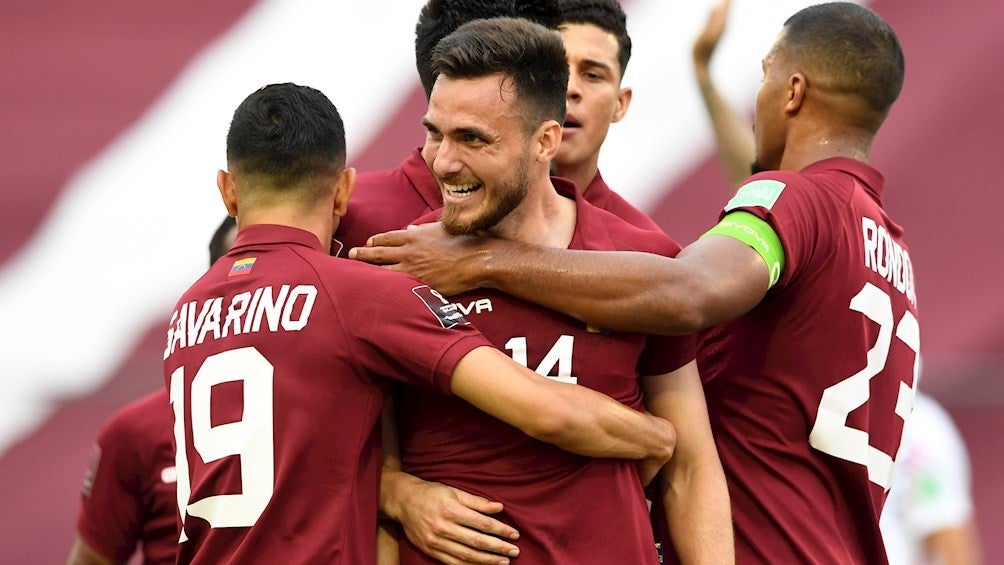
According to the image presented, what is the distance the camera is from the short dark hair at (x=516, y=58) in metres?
2.92

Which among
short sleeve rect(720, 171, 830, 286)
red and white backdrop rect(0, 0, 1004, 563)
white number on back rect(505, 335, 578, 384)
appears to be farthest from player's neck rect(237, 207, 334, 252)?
red and white backdrop rect(0, 0, 1004, 563)

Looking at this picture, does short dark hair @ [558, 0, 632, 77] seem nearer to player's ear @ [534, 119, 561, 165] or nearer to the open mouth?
player's ear @ [534, 119, 561, 165]

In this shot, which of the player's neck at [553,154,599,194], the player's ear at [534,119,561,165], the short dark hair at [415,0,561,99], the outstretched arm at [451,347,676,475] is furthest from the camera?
the player's neck at [553,154,599,194]

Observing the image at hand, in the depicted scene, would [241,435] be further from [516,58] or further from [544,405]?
[516,58]

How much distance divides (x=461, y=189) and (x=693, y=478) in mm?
822

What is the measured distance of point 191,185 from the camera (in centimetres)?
584

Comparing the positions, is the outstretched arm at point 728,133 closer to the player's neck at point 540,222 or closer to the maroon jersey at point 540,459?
the player's neck at point 540,222

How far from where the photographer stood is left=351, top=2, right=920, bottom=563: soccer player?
2932 mm

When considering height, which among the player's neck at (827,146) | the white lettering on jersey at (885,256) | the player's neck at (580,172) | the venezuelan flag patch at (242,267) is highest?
the player's neck at (580,172)

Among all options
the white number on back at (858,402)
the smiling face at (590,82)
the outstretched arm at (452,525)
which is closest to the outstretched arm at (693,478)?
the white number on back at (858,402)

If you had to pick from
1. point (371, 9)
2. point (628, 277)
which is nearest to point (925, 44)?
point (371, 9)

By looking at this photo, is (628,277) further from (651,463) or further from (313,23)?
(313,23)

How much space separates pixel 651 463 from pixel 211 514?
92 centimetres

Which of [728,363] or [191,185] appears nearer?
[728,363]
